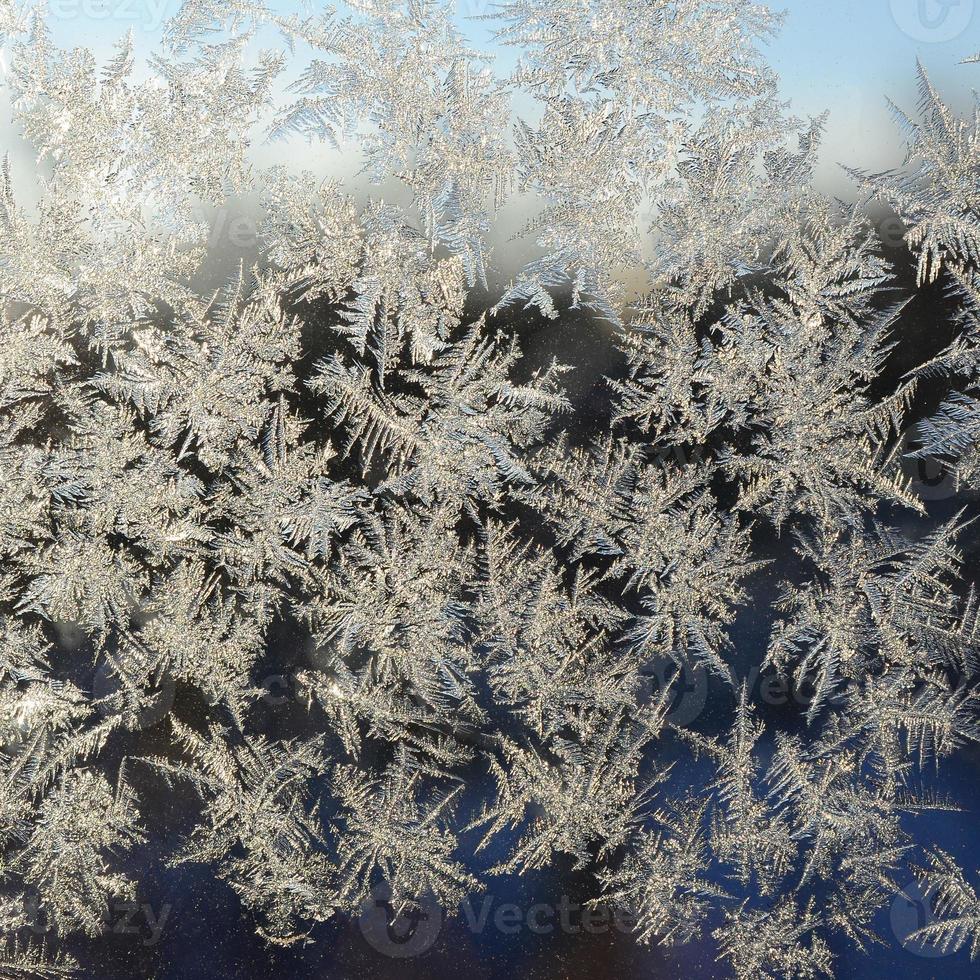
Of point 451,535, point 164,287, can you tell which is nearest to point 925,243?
point 451,535

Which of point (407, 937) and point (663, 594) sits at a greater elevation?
point (663, 594)

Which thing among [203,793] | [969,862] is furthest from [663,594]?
[203,793]

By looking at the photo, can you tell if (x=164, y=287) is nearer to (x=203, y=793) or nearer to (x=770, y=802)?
(x=203, y=793)

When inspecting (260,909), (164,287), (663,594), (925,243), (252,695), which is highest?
(925,243)

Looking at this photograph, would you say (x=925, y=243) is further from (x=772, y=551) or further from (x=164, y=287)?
(x=164, y=287)

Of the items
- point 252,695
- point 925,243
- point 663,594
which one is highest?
point 925,243

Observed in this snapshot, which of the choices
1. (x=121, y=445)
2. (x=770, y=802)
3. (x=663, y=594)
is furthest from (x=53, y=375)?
(x=770, y=802)

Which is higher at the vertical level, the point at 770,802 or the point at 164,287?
the point at 164,287

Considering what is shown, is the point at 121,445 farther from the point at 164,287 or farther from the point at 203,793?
the point at 203,793
